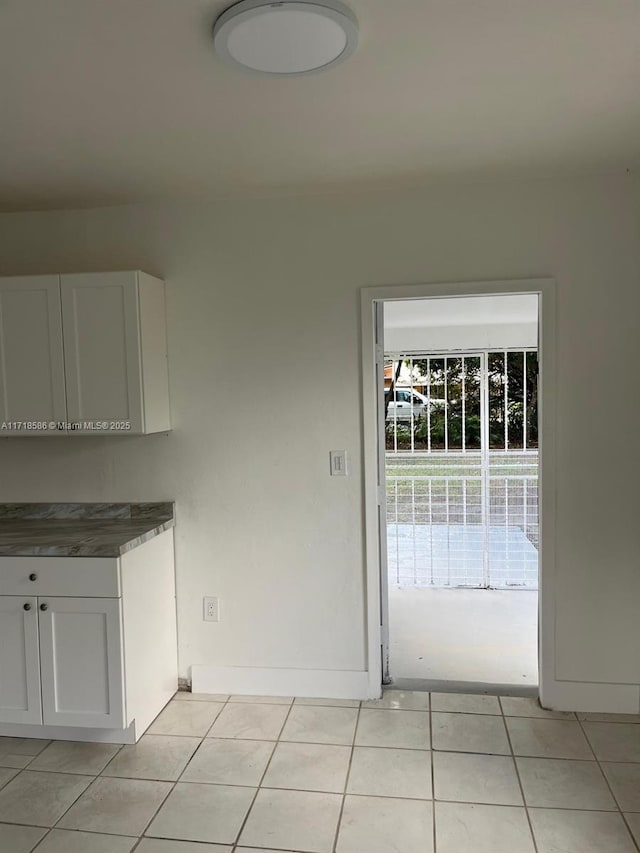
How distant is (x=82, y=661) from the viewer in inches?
98.0

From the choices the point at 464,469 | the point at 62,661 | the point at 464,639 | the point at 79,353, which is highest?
the point at 79,353

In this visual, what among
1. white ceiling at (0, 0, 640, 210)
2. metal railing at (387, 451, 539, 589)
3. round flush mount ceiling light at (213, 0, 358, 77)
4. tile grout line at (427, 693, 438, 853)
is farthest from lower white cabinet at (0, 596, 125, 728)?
metal railing at (387, 451, 539, 589)

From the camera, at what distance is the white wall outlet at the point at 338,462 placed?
2875 millimetres

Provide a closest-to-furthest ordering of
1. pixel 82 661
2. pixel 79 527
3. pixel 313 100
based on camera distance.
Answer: pixel 313 100 < pixel 82 661 < pixel 79 527

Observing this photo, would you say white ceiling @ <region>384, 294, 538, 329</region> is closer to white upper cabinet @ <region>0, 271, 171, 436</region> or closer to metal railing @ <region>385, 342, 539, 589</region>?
metal railing @ <region>385, 342, 539, 589</region>

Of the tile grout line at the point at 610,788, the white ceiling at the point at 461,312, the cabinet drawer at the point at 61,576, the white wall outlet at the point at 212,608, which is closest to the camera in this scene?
the tile grout line at the point at 610,788

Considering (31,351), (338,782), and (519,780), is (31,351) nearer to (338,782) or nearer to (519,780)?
(338,782)

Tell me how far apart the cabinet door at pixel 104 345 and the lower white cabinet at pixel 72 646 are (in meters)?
0.66

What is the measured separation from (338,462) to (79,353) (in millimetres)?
1261

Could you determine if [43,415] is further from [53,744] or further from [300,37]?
[300,37]

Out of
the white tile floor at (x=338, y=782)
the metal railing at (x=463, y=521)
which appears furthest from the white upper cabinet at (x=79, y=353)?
the metal railing at (x=463, y=521)

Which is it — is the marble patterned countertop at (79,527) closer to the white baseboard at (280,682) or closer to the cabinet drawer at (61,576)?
the cabinet drawer at (61,576)

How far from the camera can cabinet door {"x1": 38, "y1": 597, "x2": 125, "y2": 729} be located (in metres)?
2.46

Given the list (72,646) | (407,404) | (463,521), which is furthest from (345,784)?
(407,404)
